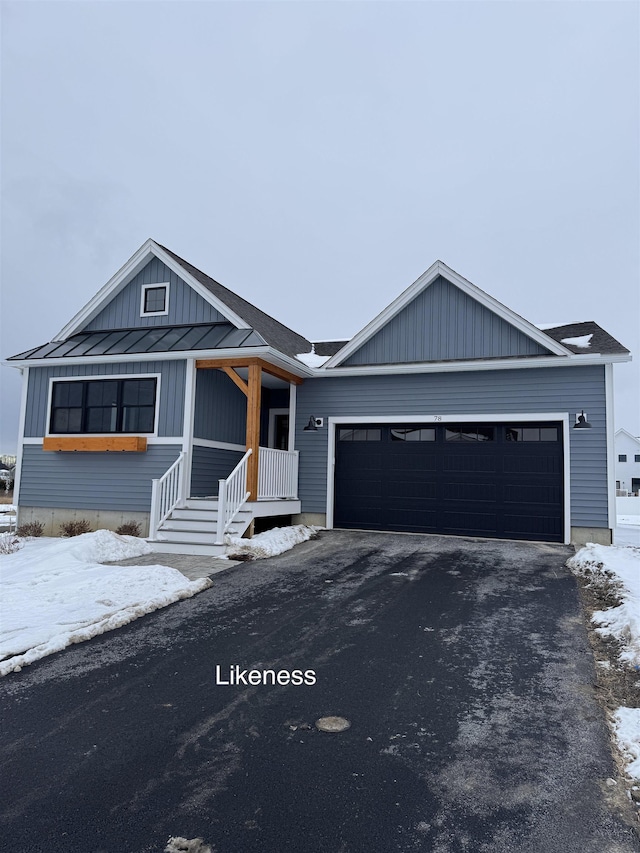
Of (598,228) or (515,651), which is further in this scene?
(598,228)

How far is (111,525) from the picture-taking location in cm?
1197

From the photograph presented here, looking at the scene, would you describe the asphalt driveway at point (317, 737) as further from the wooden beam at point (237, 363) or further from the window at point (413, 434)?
the window at point (413, 434)

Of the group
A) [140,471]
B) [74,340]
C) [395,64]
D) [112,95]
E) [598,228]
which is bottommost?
[140,471]

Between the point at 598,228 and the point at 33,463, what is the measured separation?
33.2 m

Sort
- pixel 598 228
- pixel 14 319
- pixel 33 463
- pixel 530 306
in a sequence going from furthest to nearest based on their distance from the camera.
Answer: pixel 530 306 → pixel 14 319 → pixel 598 228 → pixel 33 463

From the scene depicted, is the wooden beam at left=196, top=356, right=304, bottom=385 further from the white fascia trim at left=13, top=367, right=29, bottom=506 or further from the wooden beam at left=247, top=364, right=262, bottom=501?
→ the white fascia trim at left=13, top=367, right=29, bottom=506

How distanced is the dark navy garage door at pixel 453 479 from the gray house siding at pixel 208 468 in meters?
2.65

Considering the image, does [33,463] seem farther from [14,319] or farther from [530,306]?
[530,306]

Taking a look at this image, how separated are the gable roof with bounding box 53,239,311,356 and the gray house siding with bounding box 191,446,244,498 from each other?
2.81 metres

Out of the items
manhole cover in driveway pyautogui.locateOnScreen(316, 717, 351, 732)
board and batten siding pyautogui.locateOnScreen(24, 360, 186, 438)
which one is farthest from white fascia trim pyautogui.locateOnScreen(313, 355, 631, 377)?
manhole cover in driveway pyautogui.locateOnScreen(316, 717, 351, 732)

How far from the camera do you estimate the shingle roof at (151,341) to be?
450 inches

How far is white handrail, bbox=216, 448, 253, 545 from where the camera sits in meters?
9.59

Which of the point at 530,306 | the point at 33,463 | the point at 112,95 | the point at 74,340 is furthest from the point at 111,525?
the point at 530,306

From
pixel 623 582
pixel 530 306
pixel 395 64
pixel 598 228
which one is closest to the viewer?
pixel 623 582
